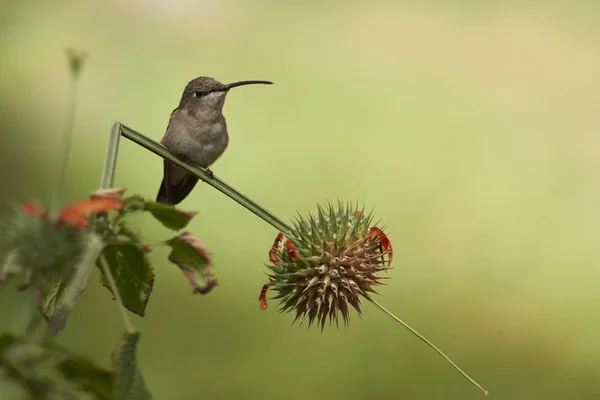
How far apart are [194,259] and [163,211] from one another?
11 centimetres

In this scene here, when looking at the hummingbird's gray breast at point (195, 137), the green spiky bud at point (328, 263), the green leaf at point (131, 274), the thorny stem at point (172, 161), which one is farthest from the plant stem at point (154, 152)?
the hummingbird's gray breast at point (195, 137)

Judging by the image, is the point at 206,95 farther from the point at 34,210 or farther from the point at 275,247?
the point at 34,210

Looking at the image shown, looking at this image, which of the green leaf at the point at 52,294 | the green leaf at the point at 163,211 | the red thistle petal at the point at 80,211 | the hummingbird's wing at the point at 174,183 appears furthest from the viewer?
the hummingbird's wing at the point at 174,183

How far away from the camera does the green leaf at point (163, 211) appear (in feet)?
2.93

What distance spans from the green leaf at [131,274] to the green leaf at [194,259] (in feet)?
0.14

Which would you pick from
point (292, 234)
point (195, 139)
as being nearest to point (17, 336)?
point (292, 234)

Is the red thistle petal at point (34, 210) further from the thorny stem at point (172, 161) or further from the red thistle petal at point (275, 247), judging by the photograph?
the red thistle petal at point (275, 247)

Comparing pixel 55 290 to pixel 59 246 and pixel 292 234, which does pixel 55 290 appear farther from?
pixel 292 234

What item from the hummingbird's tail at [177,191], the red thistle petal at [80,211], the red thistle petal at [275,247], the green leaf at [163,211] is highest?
the hummingbird's tail at [177,191]

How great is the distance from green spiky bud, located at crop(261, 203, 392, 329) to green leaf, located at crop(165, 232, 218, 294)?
43 cm

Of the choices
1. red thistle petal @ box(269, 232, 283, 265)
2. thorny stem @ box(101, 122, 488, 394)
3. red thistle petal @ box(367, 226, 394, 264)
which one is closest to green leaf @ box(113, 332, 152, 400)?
thorny stem @ box(101, 122, 488, 394)

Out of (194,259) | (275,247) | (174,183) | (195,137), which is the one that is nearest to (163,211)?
(194,259)

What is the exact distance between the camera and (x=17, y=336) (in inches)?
24.4

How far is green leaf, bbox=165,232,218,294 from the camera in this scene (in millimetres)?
958
